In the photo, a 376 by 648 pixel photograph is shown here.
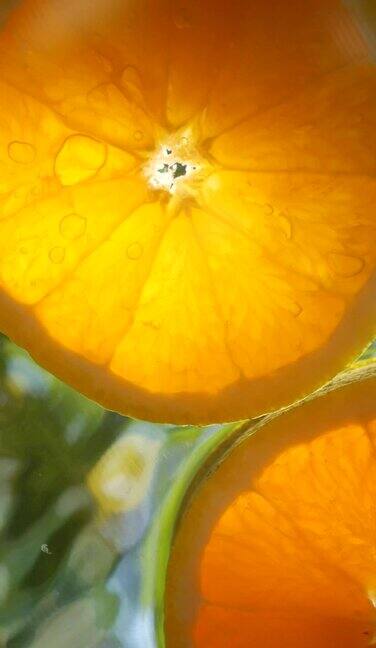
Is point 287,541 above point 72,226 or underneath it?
underneath

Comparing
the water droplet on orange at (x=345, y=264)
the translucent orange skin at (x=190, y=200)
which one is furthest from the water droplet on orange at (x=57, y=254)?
the water droplet on orange at (x=345, y=264)

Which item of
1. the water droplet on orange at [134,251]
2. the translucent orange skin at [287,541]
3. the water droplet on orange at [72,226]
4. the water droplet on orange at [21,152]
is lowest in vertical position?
the translucent orange skin at [287,541]

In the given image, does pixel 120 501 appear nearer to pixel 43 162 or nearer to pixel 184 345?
pixel 184 345

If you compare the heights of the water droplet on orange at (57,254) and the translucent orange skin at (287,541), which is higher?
the water droplet on orange at (57,254)

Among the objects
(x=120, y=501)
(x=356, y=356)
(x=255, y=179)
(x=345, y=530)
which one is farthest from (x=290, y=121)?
(x=120, y=501)

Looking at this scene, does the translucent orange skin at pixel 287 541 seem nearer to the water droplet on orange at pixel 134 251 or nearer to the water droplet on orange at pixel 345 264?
the water droplet on orange at pixel 345 264

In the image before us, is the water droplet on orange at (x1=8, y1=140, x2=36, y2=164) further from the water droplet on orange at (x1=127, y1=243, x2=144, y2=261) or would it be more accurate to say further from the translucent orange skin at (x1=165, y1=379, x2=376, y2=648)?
the translucent orange skin at (x1=165, y1=379, x2=376, y2=648)

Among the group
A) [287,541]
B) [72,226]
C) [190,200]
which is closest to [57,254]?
[72,226]

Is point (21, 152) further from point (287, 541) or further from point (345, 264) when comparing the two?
point (287, 541)
